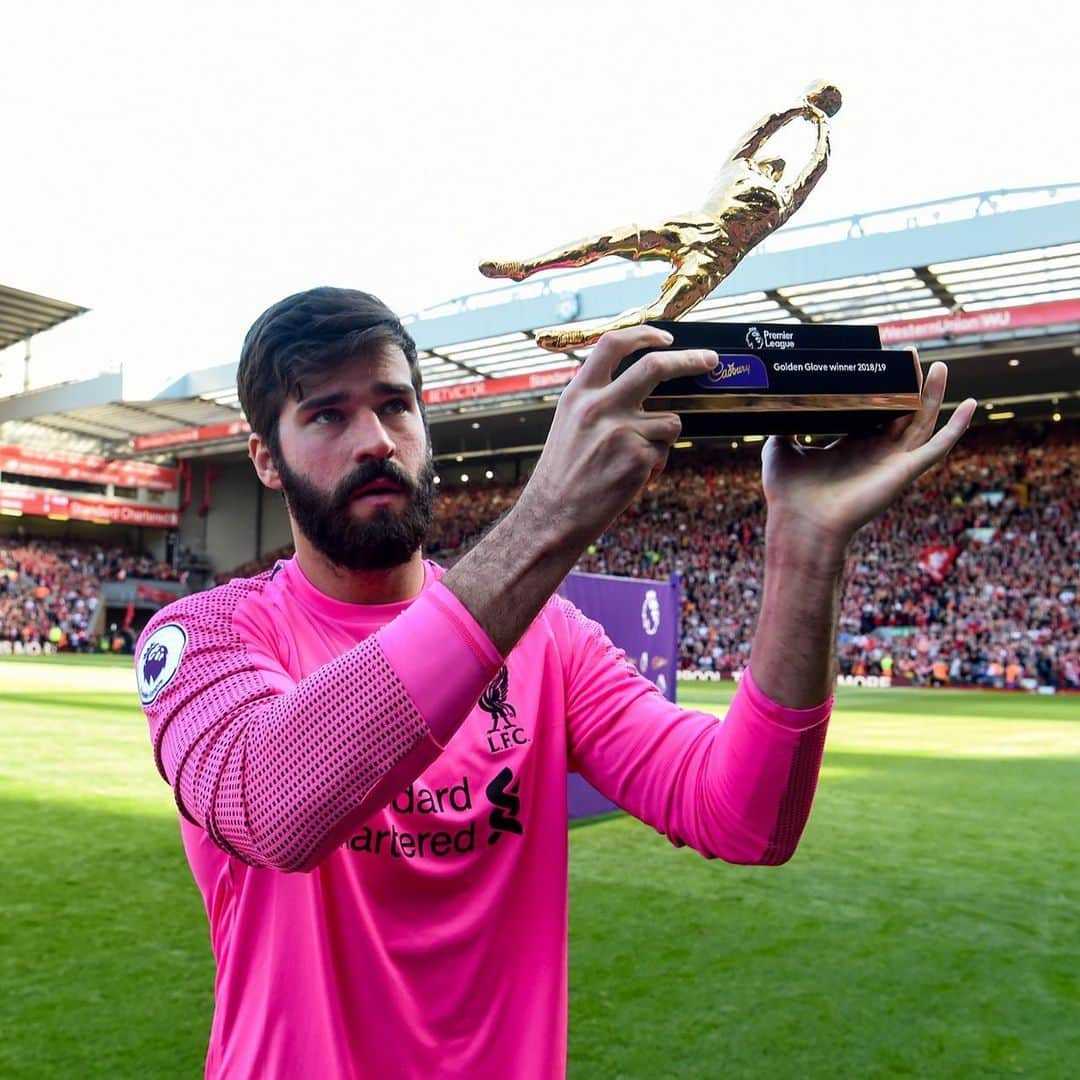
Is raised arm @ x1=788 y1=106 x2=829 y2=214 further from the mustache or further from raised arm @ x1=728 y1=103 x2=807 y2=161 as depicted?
the mustache

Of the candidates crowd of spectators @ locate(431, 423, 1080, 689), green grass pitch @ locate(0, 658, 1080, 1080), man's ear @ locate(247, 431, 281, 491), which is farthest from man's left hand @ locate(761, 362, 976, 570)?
crowd of spectators @ locate(431, 423, 1080, 689)

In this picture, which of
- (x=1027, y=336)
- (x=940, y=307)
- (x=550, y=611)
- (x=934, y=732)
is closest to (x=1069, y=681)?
(x=1027, y=336)

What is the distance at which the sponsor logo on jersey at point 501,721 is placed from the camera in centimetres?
164

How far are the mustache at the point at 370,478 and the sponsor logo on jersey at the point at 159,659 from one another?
278mm

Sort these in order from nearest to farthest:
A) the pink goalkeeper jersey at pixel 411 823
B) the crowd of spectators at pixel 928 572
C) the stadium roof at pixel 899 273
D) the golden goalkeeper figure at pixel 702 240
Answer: the pink goalkeeper jersey at pixel 411 823, the golden goalkeeper figure at pixel 702 240, the stadium roof at pixel 899 273, the crowd of spectators at pixel 928 572

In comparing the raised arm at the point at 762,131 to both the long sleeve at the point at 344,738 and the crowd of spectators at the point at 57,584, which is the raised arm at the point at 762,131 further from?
the crowd of spectators at the point at 57,584

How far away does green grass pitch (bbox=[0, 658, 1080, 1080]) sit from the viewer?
3625mm

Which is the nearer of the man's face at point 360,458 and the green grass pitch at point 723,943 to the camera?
the man's face at point 360,458

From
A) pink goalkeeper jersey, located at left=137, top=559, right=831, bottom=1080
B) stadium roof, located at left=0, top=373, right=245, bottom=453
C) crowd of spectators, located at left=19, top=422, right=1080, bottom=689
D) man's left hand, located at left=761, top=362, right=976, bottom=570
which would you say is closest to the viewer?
pink goalkeeper jersey, located at left=137, top=559, right=831, bottom=1080

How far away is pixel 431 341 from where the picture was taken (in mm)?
24969

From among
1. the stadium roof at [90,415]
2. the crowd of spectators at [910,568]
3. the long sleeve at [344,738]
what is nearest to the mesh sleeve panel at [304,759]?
the long sleeve at [344,738]

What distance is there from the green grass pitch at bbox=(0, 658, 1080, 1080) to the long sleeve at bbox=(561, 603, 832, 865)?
2191mm

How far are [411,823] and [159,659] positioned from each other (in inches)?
16.4

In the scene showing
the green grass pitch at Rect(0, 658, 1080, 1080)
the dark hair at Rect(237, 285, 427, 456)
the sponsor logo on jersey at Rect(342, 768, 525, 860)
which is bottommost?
the green grass pitch at Rect(0, 658, 1080, 1080)
